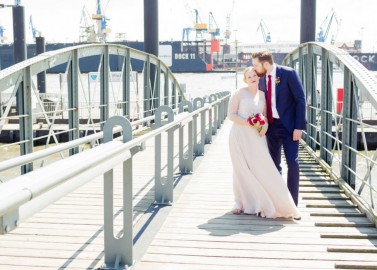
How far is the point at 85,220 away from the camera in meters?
4.58

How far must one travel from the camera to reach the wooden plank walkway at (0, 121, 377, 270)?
352 centimetres

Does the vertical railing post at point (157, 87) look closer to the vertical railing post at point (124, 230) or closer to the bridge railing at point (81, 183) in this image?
the bridge railing at point (81, 183)

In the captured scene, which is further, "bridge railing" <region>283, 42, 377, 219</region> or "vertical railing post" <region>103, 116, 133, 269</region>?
"bridge railing" <region>283, 42, 377, 219</region>

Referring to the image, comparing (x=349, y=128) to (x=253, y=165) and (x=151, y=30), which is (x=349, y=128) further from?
(x=151, y=30)

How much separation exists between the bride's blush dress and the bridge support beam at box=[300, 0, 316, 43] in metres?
10.3

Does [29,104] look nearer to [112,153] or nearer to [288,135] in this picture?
[288,135]

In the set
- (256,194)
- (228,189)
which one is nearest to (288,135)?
(256,194)

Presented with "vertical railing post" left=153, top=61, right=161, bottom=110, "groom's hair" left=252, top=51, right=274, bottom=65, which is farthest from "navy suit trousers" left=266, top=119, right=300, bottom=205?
"vertical railing post" left=153, top=61, right=161, bottom=110

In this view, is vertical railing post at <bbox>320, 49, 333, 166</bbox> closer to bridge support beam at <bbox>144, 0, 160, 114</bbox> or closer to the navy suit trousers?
the navy suit trousers

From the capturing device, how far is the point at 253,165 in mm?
4660

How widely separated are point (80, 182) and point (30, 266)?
1189 mm

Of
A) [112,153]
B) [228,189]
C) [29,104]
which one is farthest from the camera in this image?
[29,104]

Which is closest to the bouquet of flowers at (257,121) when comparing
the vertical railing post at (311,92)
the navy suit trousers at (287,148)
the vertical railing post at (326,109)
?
the navy suit trousers at (287,148)

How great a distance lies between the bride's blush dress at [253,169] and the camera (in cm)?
458
